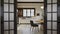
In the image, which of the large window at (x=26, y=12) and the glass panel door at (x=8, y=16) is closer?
the glass panel door at (x=8, y=16)

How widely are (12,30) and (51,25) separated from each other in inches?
64.2

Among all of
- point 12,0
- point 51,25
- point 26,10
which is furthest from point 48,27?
point 26,10

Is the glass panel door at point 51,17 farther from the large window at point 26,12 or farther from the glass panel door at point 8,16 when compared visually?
the large window at point 26,12

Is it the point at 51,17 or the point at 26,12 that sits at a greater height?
the point at 26,12

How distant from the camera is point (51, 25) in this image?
4887 millimetres

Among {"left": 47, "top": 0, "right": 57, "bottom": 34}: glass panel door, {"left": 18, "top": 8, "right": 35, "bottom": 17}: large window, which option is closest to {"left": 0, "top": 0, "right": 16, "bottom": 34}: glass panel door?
{"left": 47, "top": 0, "right": 57, "bottom": 34}: glass panel door

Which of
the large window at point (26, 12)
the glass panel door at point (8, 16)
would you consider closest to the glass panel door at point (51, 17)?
the glass panel door at point (8, 16)

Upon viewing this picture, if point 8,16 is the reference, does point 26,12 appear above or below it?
above

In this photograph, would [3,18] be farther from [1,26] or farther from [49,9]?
[49,9]

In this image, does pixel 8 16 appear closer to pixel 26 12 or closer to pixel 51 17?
A: pixel 51 17

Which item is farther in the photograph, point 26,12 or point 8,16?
point 26,12

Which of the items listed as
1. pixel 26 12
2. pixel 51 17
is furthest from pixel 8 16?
pixel 26 12

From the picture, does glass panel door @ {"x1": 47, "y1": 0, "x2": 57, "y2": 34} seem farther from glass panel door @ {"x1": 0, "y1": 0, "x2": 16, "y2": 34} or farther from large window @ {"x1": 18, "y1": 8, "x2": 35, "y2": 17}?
large window @ {"x1": 18, "y1": 8, "x2": 35, "y2": 17}

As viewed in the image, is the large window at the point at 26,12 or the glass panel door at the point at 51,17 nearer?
the glass panel door at the point at 51,17
